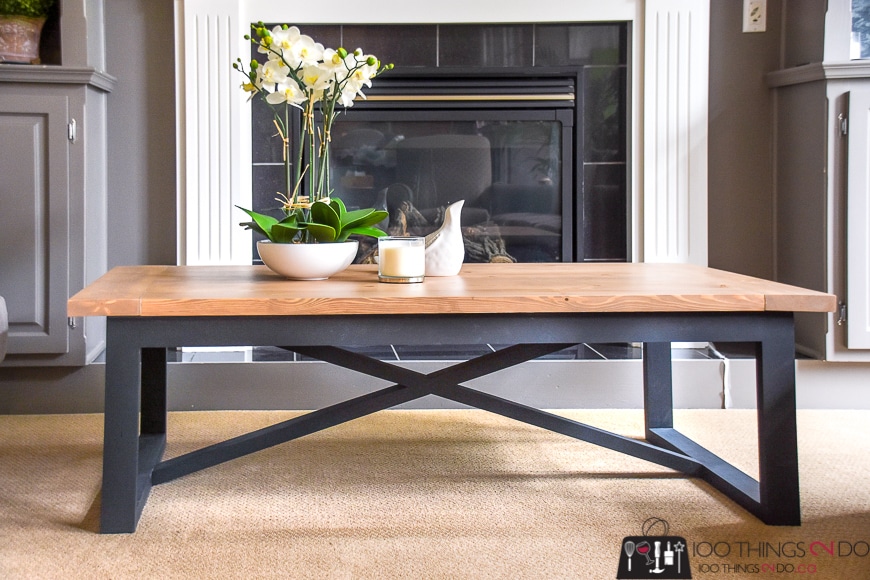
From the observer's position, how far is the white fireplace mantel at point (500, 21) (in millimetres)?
3088

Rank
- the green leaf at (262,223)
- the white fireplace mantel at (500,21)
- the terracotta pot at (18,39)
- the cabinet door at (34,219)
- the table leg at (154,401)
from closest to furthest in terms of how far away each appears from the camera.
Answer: the green leaf at (262,223)
the table leg at (154,401)
the cabinet door at (34,219)
the terracotta pot at (18,39)
the white fireplace mantel at (500,21)

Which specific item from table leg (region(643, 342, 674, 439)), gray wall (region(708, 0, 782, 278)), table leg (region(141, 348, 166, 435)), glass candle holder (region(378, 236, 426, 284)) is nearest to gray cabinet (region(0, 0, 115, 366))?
table leg (region(141, 348, 166, 435))

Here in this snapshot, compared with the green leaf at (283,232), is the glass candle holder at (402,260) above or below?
below

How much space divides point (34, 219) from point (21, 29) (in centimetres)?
64

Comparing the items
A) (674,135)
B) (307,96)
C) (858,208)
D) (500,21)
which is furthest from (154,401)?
(858,208)

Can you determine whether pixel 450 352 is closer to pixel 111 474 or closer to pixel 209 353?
pixel 209 353

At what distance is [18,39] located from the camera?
9.37ft

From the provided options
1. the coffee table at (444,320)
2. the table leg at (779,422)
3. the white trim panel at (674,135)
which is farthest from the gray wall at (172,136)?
A: the table leg at (779,422)

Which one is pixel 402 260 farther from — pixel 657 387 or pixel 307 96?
pixel 657 387

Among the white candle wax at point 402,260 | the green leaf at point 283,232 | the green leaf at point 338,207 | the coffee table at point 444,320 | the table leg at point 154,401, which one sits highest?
the green leaf at point 338,207

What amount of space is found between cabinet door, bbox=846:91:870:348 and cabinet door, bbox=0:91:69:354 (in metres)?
2.48

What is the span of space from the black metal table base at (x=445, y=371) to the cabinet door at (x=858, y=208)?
1.10 m

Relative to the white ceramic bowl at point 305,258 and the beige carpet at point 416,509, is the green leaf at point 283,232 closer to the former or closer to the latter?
the white ceramic bowl at point 305,258

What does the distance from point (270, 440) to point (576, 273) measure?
32.1 inches
